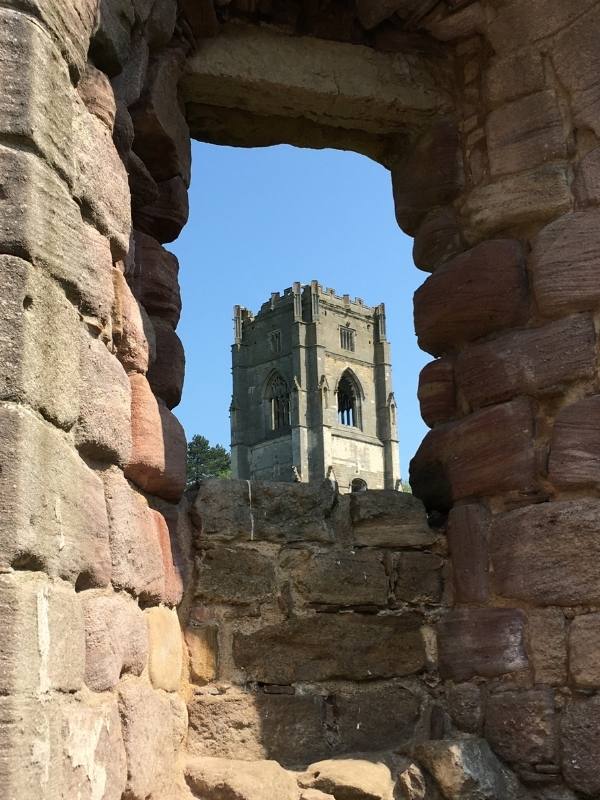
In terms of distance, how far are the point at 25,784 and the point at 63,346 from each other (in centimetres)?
93

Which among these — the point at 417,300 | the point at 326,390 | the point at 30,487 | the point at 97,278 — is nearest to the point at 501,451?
the point at 417,300

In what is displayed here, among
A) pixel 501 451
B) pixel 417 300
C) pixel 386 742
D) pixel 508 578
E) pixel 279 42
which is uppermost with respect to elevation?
pixel 279 42

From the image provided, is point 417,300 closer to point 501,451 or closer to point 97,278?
point 501,451

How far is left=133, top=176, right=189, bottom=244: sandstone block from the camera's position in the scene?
3518mm

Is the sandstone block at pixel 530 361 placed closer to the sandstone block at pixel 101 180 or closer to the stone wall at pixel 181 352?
the stone wall at pixel 181 352

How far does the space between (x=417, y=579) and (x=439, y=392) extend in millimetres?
726

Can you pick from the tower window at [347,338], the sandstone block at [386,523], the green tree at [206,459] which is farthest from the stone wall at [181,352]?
the tower window at [347,338]

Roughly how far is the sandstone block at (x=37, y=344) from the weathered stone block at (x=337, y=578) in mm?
1474

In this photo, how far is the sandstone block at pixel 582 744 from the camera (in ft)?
10.2

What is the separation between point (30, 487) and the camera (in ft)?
6.54

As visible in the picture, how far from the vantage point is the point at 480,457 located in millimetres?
3592

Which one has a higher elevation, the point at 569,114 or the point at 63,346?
the point at 569,114

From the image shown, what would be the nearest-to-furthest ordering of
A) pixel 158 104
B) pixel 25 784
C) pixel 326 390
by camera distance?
pixel 25 784
pixel 158 104
pixel 326 390

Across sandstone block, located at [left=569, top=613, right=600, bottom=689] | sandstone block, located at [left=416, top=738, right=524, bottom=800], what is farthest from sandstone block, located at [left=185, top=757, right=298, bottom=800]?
sandstone block, located at [left=569, top=613, right=600, bottom=689]
